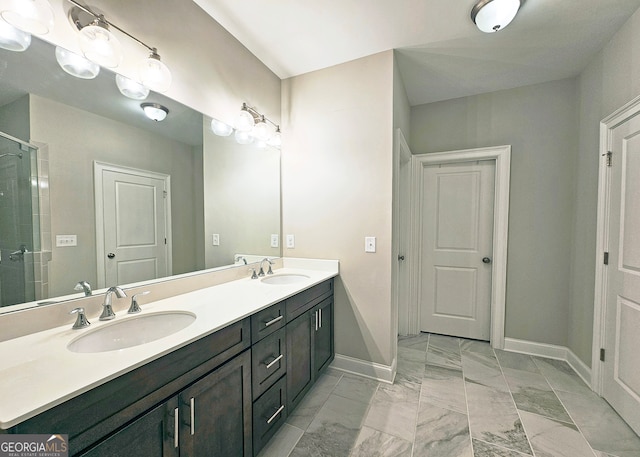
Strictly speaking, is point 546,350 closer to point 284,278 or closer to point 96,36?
point 284,278

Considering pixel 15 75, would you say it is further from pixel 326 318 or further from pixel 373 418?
pixel 373 418

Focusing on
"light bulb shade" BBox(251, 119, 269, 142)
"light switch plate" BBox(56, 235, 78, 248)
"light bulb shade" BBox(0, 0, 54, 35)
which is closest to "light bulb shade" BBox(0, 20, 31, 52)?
"light bulb shade" BBox(0, 0, 54, 35)

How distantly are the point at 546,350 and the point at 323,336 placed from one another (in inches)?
85.5

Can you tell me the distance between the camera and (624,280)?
168cm

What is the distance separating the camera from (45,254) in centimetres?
103

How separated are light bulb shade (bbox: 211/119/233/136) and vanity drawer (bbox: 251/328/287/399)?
4.54ft

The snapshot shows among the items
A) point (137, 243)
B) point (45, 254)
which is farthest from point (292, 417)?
point (45, 254)

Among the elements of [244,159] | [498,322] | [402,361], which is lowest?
[402,361]

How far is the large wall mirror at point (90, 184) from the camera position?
96cm

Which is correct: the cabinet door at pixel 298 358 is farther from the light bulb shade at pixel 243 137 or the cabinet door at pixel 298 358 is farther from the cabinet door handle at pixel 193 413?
the light bulb shade at pixel 243 137

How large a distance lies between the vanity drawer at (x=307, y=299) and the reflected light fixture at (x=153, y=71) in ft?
4.50

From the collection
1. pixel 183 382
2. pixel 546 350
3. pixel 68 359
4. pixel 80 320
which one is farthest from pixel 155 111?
pixel 546 350

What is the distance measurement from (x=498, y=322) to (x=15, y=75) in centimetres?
366

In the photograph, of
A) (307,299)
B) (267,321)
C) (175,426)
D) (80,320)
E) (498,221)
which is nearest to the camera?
(175,426)
